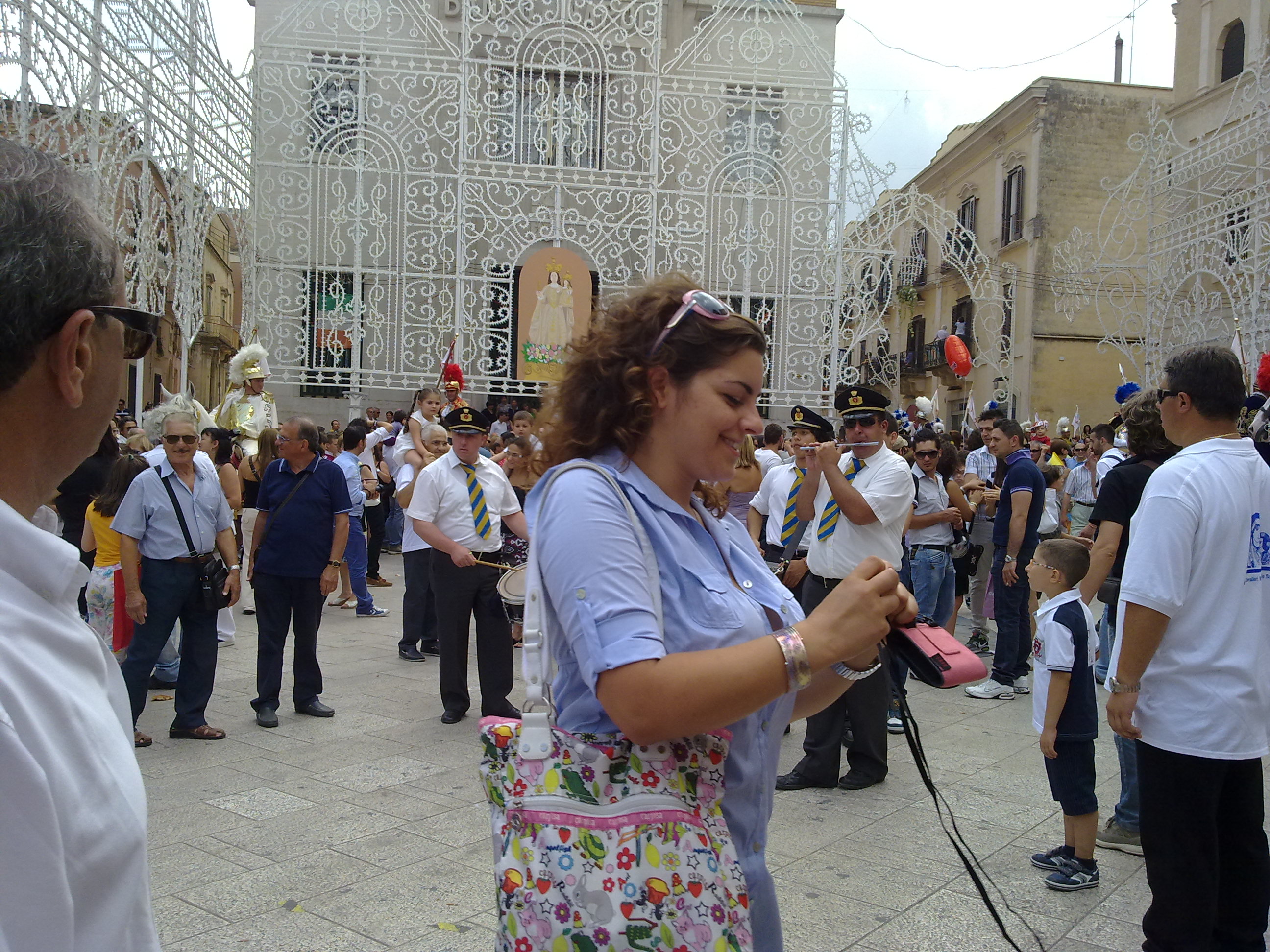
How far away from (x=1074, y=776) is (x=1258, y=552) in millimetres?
1369

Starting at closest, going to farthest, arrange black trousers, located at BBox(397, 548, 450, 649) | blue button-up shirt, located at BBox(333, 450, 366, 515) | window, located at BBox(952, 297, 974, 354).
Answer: black trousers, located at BBox(397, 548, 450, 649) < blue button-up shirt, located at BBox(333, 450, 366, 515) < window, located at BBox(952, 297, 974, 354)

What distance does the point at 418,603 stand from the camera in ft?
26.2

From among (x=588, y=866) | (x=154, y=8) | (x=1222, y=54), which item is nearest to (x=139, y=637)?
(x=588, y=866)

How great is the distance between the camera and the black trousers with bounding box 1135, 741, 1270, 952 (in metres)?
2.72

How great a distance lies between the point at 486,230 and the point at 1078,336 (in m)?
18.2

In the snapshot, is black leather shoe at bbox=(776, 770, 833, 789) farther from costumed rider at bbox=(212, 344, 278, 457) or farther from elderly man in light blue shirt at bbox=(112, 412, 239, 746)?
costumed rider at bbox=(212, 344, 278, 457)

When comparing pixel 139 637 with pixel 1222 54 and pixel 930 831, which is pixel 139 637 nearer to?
pixel 930 831

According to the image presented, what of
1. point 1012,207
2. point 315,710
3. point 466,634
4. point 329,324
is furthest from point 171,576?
point 1012,207

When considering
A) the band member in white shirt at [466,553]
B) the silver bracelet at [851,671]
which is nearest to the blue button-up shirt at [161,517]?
the band member in white shirt at [466,553]

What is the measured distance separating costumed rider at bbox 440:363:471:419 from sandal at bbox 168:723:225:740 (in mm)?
6901

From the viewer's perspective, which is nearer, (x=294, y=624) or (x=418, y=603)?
(x=294, y=624)

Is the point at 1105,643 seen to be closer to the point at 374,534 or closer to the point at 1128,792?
the point at 1128,792

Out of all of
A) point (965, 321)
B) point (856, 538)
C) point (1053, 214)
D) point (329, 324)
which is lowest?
point (856, 538)

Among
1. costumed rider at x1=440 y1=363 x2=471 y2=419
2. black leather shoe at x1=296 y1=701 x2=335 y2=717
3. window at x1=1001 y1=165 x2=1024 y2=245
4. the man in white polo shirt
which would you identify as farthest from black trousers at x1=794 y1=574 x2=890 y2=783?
window at x1=1001 y1=165 x2=1024 y2=245
